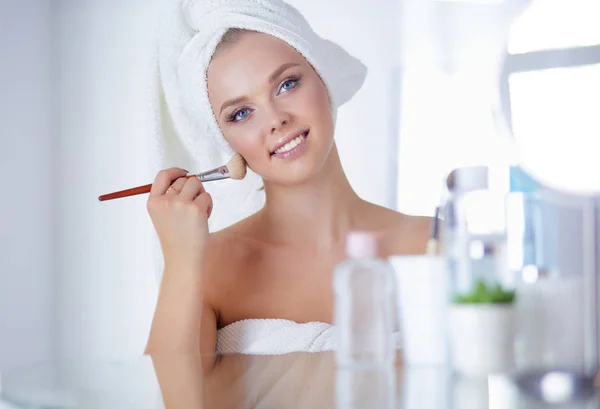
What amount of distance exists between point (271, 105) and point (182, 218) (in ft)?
0.69

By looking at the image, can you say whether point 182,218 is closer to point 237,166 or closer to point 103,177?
point 237,166

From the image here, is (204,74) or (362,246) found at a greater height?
(204,74)

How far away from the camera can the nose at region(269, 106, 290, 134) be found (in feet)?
3.65

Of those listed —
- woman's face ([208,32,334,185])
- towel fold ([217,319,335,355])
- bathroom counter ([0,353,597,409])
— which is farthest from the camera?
woman's face ([208,32,334,185])

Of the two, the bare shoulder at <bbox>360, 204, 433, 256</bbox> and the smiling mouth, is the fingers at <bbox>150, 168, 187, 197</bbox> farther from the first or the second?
the bare shoulder at <bbox>360, 204, 433, 256</bbox>

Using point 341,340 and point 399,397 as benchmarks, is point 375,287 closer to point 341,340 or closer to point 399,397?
point 341,340

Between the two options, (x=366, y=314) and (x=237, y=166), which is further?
(x=237, y=166)

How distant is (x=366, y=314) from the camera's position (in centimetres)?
79

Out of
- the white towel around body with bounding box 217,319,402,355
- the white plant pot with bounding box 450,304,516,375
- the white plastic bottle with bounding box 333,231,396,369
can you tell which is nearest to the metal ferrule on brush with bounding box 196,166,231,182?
the white towel around body with bounding box 217,319,402,355

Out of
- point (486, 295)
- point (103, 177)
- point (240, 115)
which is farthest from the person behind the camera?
point (103, 177)

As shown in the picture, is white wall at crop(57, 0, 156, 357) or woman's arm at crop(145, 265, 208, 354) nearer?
woman's arm at crop(145, 265, 208, 354)

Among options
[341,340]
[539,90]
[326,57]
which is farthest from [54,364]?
[539,90]

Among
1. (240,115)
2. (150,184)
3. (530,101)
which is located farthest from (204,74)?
(530,101)

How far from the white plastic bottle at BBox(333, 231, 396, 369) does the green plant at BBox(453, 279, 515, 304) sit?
130mm
